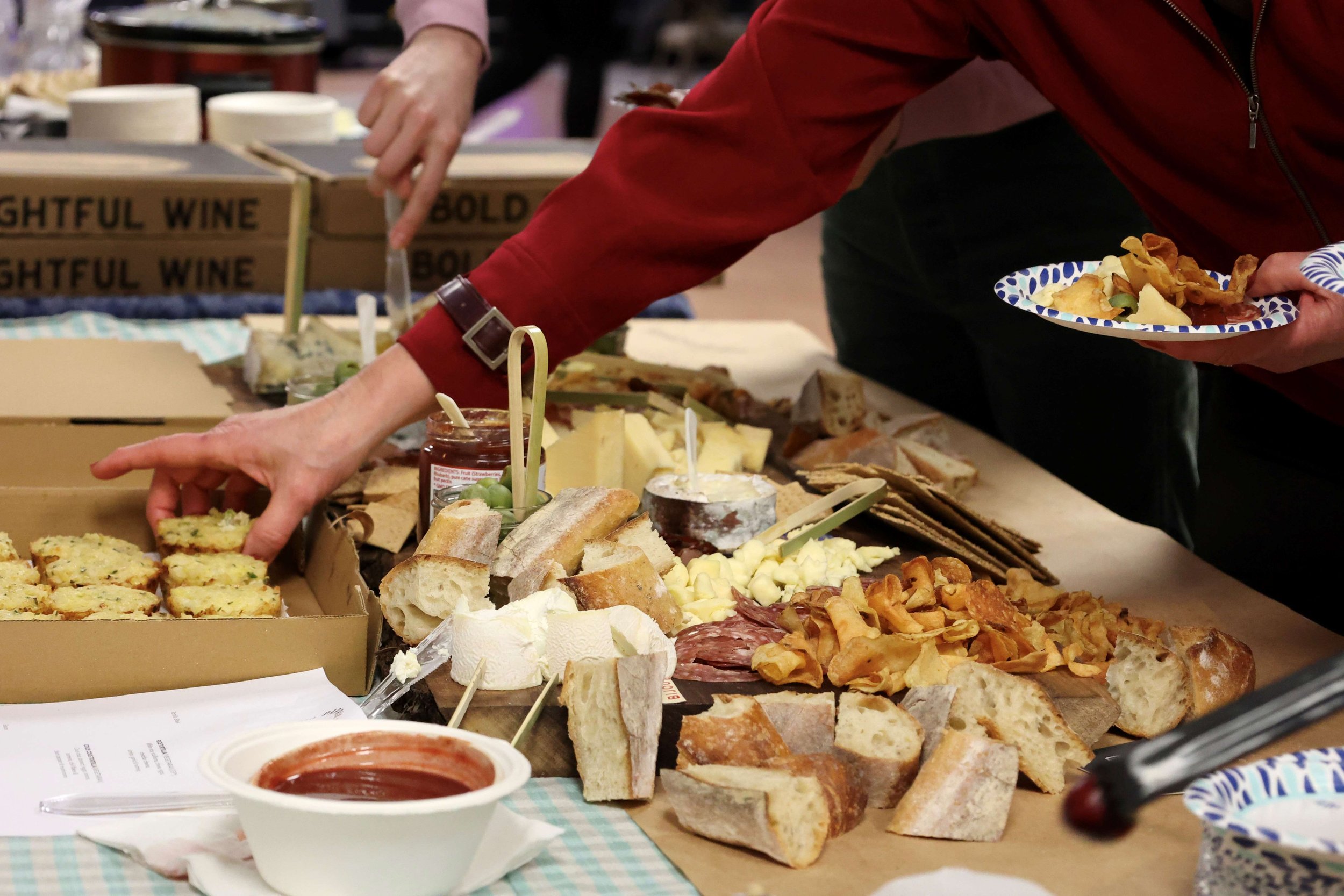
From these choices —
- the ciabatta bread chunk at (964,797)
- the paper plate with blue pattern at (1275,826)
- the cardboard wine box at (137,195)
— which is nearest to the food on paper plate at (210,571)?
the ciabatta bread chunk at (964,797)

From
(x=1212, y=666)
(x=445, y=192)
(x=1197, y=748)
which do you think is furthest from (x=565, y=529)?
(x=445, y=192)

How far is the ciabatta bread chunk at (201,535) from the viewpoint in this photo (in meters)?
1.56

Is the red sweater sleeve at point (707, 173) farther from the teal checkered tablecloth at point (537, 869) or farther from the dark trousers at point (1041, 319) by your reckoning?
the teal checkered tablecloth at point (537, 869)

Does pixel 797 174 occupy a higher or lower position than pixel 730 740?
higher

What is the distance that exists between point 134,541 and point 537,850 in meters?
0.82

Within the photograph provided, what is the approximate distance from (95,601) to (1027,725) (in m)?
0.89

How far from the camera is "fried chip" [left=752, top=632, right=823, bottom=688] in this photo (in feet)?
4.23

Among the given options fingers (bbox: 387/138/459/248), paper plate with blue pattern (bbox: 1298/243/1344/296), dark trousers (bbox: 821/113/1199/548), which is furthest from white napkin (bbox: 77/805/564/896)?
dark trousers (bbox: 821/113/1199/548)

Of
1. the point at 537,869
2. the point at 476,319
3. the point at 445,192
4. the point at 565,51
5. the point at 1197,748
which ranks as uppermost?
the point at 1197,748

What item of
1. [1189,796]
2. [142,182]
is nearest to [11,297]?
[142,182]

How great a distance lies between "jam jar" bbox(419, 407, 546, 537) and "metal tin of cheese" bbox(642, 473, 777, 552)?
0.15 m

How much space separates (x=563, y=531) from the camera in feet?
4.75

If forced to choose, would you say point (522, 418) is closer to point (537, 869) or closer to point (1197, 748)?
point (537, 869)

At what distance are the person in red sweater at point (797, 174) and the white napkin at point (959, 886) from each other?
0.83m
